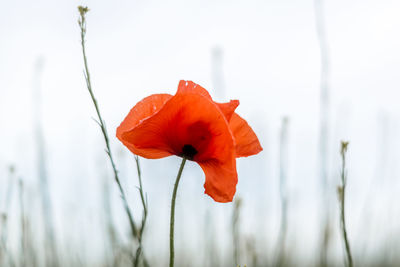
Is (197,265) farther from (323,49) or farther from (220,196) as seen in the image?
(220,196)

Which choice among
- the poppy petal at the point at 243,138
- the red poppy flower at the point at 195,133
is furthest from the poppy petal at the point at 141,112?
the poppy petal at the point at 243,138

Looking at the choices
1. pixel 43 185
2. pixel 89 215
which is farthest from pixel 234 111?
pixel 89 215

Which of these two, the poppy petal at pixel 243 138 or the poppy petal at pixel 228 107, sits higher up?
the poppy petal at pixel 228 107

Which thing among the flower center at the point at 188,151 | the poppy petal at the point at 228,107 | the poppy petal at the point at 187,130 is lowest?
the flower center at the point at 188,151

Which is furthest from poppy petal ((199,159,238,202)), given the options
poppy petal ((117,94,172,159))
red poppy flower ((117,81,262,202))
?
poppy petal ((117,94,172,159))

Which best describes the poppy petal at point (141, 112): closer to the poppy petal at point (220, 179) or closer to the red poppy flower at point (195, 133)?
the red poppy flower at point (195, 133)
